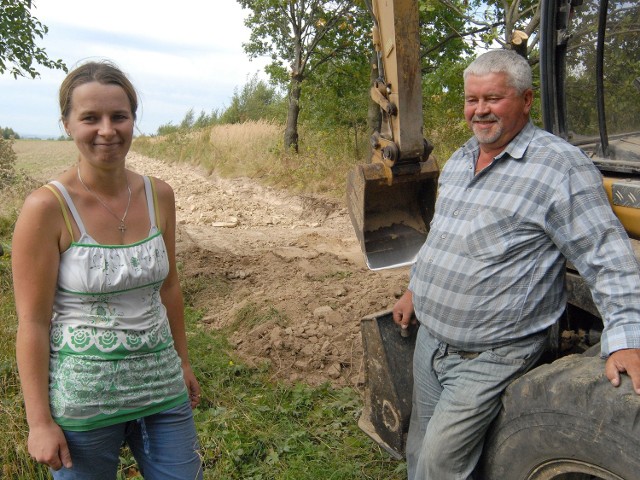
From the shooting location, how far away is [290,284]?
6266 millimetres

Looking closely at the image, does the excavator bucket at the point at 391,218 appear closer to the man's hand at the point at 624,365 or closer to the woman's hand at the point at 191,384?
the woman's hand at the point at 191,384

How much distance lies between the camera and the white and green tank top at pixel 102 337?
192 cm

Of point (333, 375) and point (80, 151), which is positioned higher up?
point (80, 151)

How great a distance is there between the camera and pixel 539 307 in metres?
2.21

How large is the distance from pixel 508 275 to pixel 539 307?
0.53 feet

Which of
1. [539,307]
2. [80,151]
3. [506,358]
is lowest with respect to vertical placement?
[506,358]

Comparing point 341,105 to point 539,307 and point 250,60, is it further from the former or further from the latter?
point 539,307

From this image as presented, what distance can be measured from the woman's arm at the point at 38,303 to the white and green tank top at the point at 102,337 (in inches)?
1.8

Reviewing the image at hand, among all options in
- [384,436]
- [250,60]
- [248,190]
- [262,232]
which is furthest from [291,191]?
[384,436]

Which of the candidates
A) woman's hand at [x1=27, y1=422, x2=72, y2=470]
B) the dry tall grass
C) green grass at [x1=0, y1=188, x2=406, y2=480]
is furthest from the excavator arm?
the dry tall grass

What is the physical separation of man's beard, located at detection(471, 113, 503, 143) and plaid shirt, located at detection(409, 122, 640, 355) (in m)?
0.07

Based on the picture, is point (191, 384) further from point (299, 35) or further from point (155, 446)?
point (299, 35)

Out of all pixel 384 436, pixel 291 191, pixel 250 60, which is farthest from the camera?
pixel 250 60

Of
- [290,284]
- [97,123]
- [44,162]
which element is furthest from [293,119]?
[44,162]
